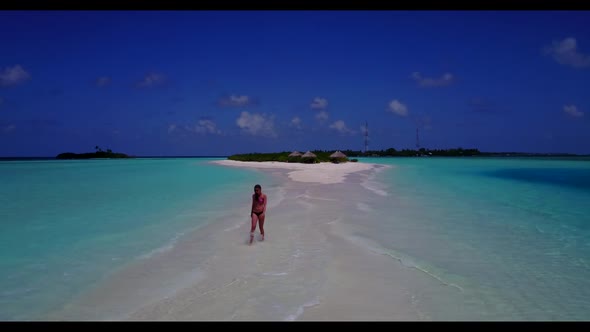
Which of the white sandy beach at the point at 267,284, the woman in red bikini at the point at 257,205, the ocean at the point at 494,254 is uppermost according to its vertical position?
the woman in red bikini at the point at 257,205

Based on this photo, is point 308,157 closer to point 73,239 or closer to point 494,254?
point 73,239

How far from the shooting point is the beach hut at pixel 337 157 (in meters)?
61.4

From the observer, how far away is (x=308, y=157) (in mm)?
57531

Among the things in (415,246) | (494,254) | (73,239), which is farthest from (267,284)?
(73,239)

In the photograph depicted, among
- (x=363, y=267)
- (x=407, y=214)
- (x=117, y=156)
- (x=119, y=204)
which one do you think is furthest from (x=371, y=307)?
(x=117, y=156)

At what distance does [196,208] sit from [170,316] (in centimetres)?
962

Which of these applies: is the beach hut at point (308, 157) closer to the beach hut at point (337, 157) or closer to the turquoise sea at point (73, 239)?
the beach hut at point (337, 157)

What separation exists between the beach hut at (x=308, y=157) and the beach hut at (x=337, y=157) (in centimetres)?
446

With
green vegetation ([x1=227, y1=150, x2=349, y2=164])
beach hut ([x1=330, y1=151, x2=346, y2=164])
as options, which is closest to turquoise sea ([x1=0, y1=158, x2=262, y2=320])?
green vegetation ([x1=227, y1=150, x2=349, y2=164])

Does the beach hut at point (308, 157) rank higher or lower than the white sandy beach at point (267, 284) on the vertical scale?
higher

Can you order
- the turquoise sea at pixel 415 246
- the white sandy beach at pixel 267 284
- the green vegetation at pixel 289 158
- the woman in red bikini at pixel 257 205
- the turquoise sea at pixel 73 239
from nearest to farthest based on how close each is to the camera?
the white sandy beach at pixel 267 284 < the turquoise sea at pixel 415 246 < the turquoise sea at pixel 73 239 < the woman in red bikini at pixel 257 205 < the green vegetation at pixel 289 158

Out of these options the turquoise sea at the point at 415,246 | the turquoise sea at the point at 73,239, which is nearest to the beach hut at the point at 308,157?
the turquoise sea at the point at 73,239
